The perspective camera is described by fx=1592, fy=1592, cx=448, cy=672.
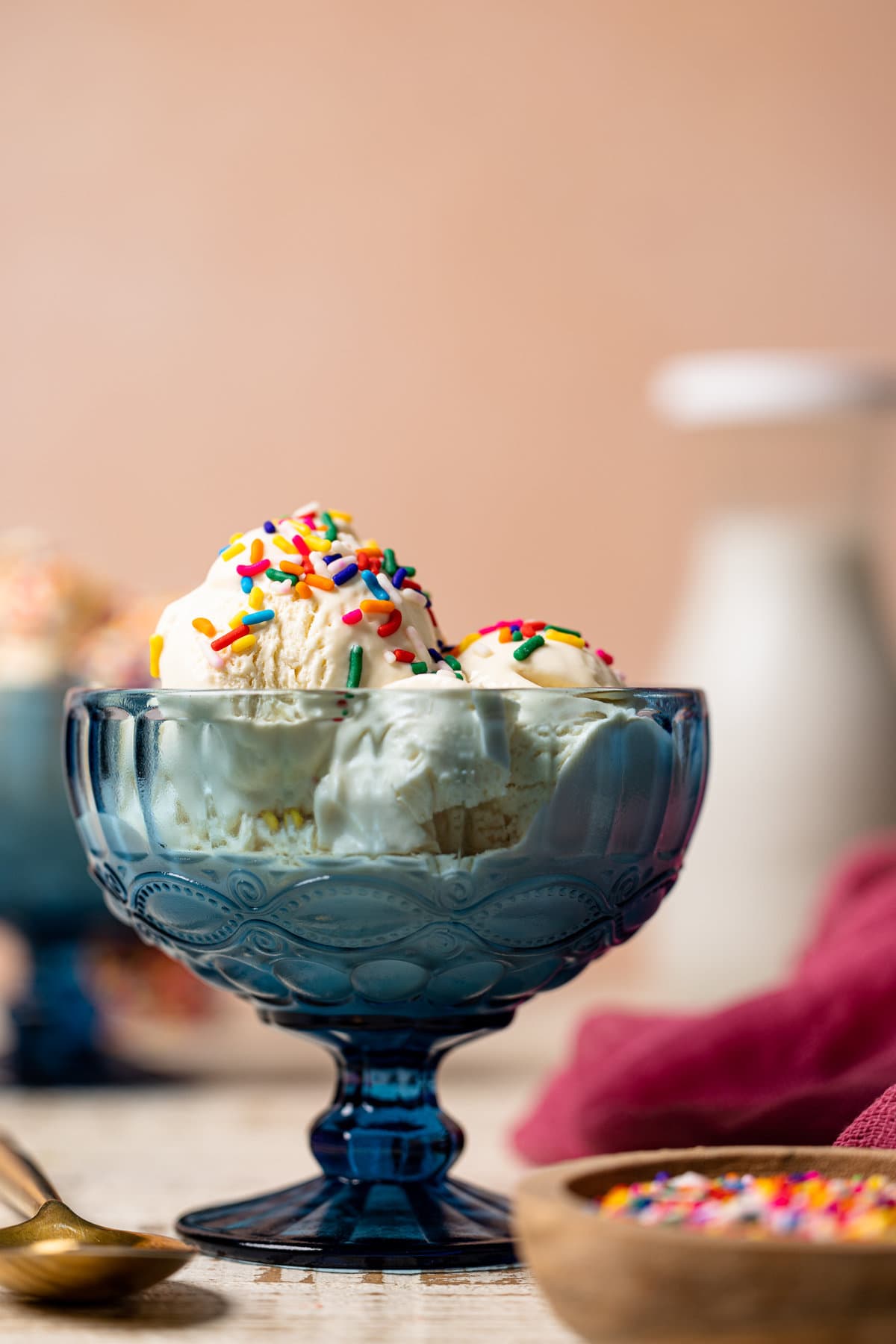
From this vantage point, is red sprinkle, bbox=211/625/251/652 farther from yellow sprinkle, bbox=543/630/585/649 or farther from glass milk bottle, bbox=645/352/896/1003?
glass milk bottle, bbox=645/352/896/1003

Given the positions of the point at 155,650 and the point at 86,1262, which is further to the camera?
the point at 155,650

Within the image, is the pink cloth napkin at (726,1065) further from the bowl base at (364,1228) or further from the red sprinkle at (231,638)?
the red sprinkle at (231,638)

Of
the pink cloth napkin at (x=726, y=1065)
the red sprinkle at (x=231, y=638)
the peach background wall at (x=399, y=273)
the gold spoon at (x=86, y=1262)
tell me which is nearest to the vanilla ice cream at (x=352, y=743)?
the red sprinkle at (x=231, y=638)

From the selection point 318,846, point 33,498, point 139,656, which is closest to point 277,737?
point 318,846

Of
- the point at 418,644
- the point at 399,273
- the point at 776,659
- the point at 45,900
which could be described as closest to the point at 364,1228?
the point at 418,644

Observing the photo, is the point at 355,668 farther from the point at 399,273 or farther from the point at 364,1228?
the point at 399,273

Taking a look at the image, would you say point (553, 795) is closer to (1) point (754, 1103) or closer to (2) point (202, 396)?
(1) point (754, 1103)
